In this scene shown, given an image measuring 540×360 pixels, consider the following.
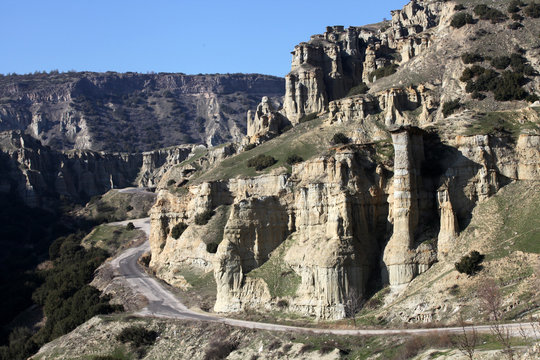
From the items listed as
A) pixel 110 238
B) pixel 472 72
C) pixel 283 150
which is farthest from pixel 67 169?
pixel 472 72

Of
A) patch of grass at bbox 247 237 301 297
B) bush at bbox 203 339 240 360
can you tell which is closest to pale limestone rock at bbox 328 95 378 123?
patch of grass at bbox 247 237 301 297

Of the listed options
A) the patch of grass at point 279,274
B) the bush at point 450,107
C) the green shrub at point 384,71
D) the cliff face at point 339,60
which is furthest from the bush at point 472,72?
the patch of grass at point 279,274

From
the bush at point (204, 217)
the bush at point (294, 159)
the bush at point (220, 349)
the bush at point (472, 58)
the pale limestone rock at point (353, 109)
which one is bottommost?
the bush at point (220, 349)

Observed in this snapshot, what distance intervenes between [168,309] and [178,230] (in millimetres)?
15184

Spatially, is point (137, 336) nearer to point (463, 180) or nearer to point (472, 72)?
point (463, 180)

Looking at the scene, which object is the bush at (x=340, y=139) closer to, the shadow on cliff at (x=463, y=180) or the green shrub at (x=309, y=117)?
the green shrub at (x=309, y=117)

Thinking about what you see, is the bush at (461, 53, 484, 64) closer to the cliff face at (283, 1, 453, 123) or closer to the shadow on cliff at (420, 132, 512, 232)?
the cliff face at (283, 1, 453, 123)

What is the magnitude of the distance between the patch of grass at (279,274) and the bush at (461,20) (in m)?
43.1

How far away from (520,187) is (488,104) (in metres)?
24.3

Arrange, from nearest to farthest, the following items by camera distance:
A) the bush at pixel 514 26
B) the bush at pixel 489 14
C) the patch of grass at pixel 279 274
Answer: the patch of grass at pixel 279 274 → the bush at pixel 514 26 → the bush at pixel 489 14

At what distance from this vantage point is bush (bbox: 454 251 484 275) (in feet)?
136

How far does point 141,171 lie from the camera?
511ft

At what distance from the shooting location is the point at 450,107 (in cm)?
6812

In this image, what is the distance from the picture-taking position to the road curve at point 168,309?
3588cm
